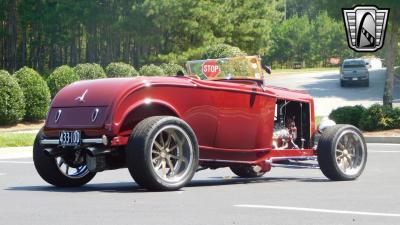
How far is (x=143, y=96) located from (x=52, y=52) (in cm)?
5627

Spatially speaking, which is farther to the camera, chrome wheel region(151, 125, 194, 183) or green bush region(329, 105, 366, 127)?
green bush region(329, 105, 366, 127)

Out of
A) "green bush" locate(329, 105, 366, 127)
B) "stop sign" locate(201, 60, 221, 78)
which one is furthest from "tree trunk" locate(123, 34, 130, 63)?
"stop sign" locate(201, 60, 221, 78)

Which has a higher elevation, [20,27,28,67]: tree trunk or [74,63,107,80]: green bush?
[20,27,28,67]: tree trunk

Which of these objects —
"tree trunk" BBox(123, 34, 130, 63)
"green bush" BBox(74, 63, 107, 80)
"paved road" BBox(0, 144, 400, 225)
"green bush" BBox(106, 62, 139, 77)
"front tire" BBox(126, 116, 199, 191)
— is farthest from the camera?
"tree trunk" BBox(123, 34, 130, 63)

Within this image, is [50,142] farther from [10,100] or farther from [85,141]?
[10,100]

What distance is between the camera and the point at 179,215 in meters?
8.16

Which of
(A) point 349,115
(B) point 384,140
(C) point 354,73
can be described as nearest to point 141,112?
(B) point 384,140

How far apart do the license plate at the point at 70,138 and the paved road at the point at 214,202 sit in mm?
604

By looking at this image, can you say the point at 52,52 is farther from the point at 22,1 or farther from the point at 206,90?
the point at 206,90

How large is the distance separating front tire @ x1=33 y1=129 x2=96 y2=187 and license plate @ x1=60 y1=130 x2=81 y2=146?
0.57 metres

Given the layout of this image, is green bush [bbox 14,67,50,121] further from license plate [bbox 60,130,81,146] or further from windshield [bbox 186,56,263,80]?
license plate [bbox 60,130,81,146]

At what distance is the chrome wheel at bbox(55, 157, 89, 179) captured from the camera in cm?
1142

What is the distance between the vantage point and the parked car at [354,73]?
5928cm

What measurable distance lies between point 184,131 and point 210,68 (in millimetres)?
2583
